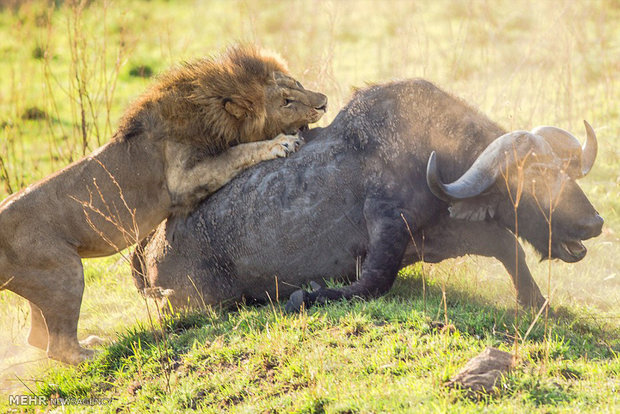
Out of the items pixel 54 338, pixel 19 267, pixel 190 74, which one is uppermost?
pixel 190 74

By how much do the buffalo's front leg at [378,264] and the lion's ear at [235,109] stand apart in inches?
55.9

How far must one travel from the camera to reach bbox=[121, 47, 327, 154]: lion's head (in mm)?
6574

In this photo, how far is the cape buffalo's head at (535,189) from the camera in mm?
5629

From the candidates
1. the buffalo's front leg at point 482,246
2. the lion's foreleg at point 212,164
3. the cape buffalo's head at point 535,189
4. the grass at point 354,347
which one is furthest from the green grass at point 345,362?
the lion's foreleg at point 212,164

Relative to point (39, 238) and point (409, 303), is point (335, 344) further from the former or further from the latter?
point (39, 238)

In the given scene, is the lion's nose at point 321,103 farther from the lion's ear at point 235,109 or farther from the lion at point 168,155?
the lion's ear at point 235,109

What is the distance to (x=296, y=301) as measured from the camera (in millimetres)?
5820

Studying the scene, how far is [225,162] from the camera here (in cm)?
654

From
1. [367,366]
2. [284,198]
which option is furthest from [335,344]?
[284,198]

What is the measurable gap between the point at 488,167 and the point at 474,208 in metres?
0.35

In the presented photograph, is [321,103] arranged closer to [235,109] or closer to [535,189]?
[235,109]

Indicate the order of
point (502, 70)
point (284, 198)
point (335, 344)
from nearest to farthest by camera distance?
point (335, 344), point (284, 198), point (502, 70)

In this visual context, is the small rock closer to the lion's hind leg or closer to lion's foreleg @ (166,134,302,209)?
lion's foreleg @ (166,134,302,209)

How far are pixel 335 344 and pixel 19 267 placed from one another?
242cm
